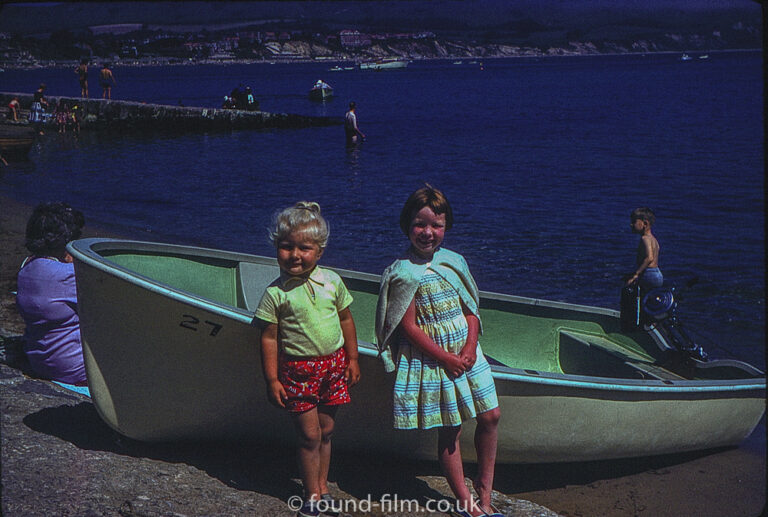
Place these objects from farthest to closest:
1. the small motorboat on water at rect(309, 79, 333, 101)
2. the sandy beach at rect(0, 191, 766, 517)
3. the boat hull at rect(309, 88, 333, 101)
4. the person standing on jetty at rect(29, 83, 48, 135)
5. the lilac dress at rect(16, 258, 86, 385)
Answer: the boat hull at rect(309, 88, 333, 101), the small motorboat on water at rect(309, 79, 333, 101), the person standing on jetty at rect(29, 83, 48, 135), the lilac dress at rect(16, 258, 86, 385), the sandy beach at rect(0, 191, 766, 517)

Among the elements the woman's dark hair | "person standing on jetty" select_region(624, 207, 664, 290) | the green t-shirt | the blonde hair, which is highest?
the woman's dark hair

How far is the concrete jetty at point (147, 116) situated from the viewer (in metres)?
34.3

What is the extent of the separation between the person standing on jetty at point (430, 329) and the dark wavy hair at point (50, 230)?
220cm

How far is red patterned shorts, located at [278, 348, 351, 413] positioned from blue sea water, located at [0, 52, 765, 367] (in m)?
5.86

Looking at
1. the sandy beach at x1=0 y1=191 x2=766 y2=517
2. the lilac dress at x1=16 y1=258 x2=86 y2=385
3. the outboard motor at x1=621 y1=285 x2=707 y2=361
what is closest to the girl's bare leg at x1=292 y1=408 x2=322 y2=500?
the sandy beach at x1=0 y1=191 x2=766 y2=517

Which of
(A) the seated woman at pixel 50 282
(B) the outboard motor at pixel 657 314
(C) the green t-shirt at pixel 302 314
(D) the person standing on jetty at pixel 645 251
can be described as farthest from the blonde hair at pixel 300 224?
(D) the person standing on jetty at pixel 645 251

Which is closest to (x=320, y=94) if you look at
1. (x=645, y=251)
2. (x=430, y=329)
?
(x=645, y=251)

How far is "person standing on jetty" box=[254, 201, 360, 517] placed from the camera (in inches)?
133

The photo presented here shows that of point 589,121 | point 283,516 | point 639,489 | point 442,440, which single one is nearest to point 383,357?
point 442,440

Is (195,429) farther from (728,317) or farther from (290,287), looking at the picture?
(728,317)

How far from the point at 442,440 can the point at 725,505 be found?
250cm

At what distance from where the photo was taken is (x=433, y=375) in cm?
350

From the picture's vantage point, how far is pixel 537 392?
13.8 ft

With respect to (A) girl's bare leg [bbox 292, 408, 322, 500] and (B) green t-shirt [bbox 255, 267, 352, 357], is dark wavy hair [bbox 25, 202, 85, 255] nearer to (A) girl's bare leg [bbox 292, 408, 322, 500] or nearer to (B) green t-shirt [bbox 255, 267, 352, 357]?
(B) green t-shirt [bbox 255, 267, 352, 357]
